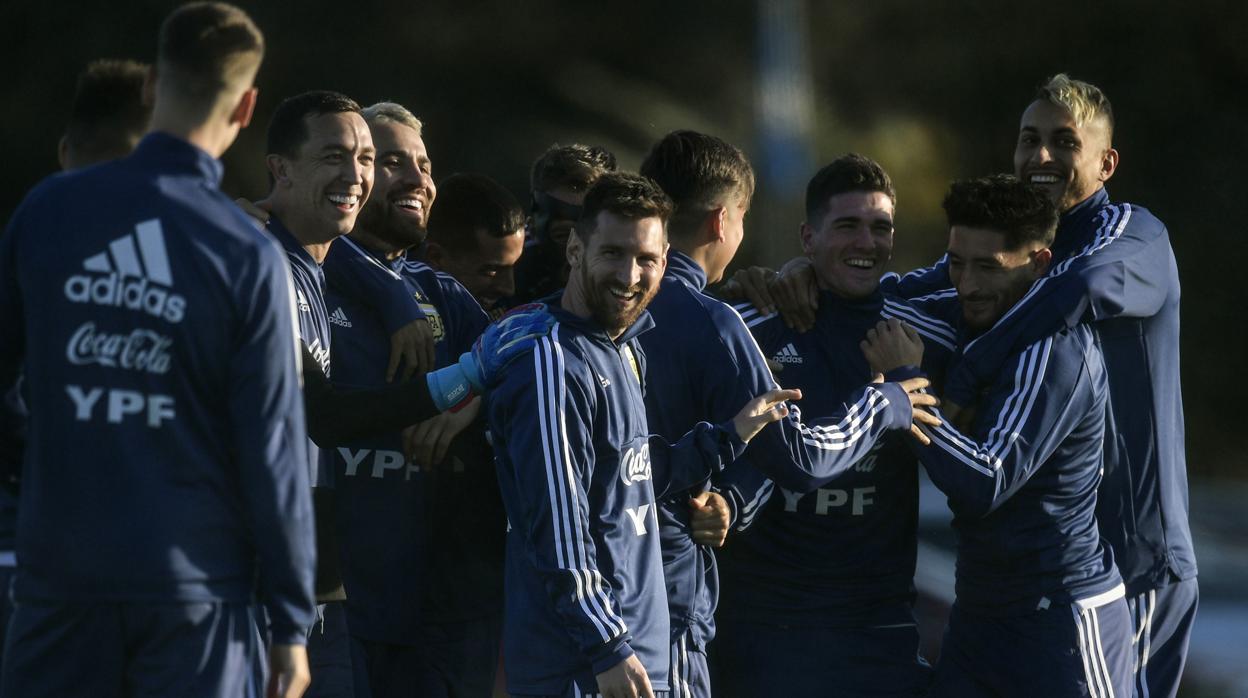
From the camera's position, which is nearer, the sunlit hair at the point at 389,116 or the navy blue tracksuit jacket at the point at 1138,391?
Result: the navy blue tracksuit jacket at the point at 1138,391

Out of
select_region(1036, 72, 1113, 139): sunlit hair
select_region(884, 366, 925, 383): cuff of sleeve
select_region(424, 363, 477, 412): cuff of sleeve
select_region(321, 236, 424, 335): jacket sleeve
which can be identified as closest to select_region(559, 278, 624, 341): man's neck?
select_region(424, 363, 477, 412): cuff of sleeve

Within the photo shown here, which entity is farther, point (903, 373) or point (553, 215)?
point (553, 215)

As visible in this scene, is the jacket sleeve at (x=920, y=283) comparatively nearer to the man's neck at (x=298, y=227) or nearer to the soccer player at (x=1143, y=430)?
the soccer player at (x=1143, y=430)

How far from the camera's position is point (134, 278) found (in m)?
3.81

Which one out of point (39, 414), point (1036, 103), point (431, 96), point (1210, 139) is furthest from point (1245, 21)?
point (39, 414)

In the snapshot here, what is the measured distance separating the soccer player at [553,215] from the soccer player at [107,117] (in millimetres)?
1806

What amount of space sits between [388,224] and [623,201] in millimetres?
1251

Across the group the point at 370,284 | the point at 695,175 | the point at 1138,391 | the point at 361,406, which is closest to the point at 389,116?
the point at 370,284

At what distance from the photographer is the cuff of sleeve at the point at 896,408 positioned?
509 centimetres

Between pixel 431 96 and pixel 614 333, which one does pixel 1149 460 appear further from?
pixel 431 96

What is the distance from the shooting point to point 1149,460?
5848 millimetres

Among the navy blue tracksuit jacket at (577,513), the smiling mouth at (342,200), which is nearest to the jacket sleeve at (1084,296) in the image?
the navy blue tracksuit jacket at (577,513)

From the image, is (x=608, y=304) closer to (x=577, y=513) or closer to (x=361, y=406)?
(x=577, y=513)

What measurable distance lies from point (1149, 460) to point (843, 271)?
124 cm
